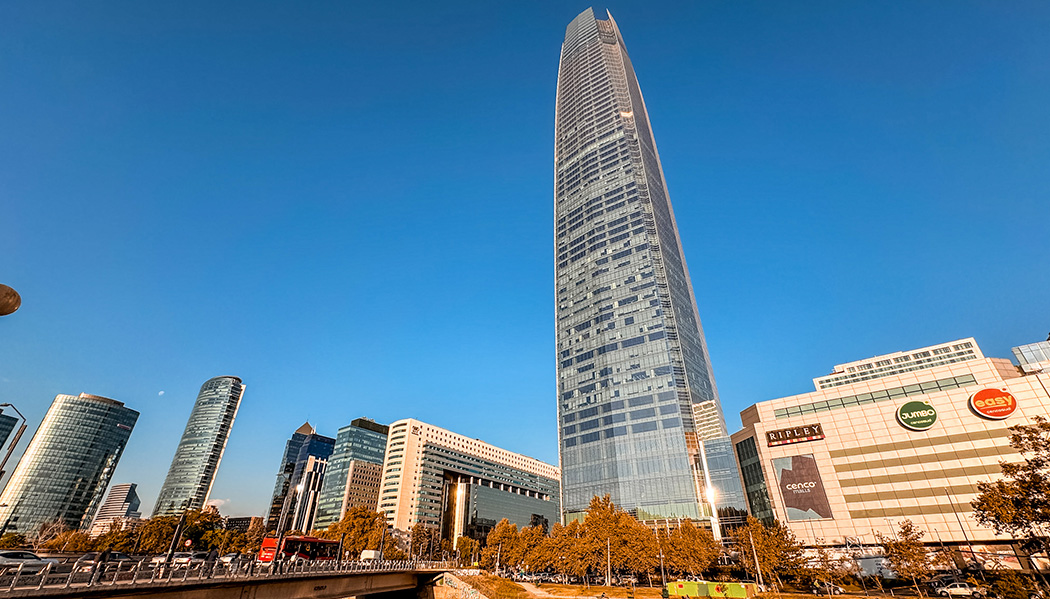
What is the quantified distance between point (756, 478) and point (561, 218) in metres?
110

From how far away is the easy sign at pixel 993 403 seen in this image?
222 ft

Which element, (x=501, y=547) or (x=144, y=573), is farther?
(x=501, y=547)

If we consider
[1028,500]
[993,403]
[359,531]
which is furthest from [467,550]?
[1028,500]

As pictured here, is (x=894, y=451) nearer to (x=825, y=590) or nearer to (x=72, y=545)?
(x=825, y=590)

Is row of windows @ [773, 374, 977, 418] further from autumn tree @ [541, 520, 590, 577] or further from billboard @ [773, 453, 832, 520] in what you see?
autumn tree @ [541, 520, 590, 577]

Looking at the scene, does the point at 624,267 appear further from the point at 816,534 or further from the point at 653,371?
the point at 816,534

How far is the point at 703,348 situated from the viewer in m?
141

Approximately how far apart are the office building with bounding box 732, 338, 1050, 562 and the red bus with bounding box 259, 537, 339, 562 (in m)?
72.4

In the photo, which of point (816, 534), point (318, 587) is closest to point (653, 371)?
point (816, 534)

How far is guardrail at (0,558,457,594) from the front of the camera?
21.4 m

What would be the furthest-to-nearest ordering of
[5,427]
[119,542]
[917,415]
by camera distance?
1. [5,427]
2. [119,542]
3. [917,415]

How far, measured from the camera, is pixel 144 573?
87.4ft

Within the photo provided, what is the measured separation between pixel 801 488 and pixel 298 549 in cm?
7753

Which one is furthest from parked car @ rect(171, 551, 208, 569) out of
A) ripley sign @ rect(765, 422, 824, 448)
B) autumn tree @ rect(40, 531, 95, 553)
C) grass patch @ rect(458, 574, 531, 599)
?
ripley sign @ rect(765, 422, 824, 448)
